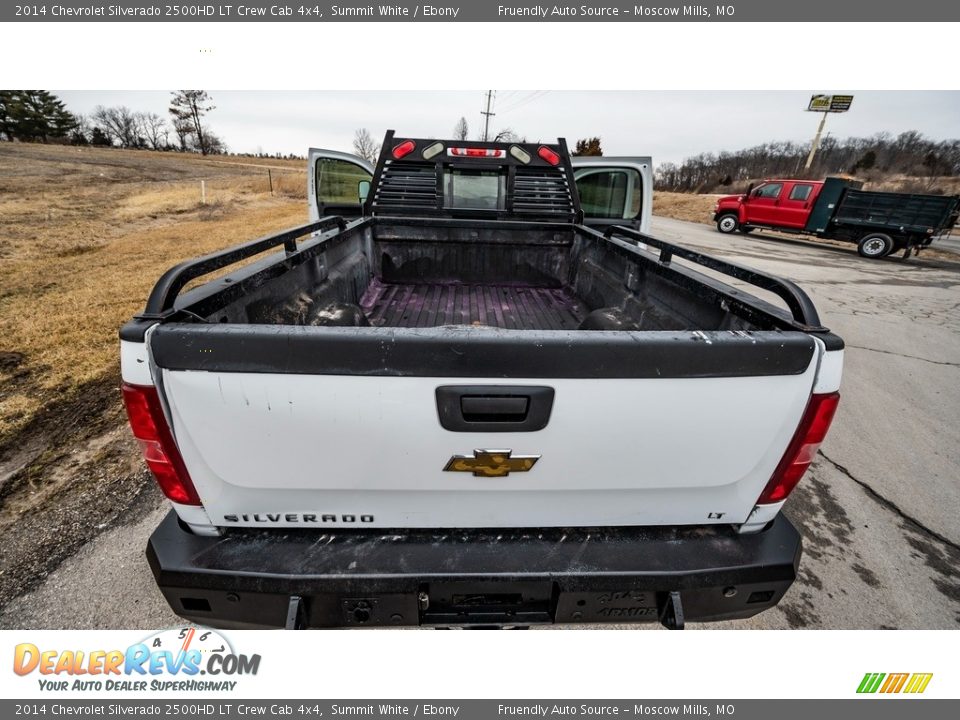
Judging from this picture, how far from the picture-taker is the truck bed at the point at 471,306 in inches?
139

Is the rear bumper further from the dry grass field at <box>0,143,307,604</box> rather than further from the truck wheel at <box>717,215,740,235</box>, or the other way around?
the truck wheel at <box>717,215,740,235</box>

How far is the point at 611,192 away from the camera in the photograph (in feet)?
19.2

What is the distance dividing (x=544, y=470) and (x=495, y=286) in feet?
10.7

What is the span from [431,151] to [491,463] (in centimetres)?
389

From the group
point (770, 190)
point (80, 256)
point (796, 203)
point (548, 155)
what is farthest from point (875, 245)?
point (80, 256)

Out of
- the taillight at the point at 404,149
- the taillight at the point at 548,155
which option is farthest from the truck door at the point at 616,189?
the taillight at the point at 404,149

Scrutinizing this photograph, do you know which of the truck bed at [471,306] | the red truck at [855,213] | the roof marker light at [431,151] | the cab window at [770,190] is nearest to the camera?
the truck bed at [471,306]

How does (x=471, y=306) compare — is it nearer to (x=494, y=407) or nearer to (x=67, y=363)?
(x=494, y=407)

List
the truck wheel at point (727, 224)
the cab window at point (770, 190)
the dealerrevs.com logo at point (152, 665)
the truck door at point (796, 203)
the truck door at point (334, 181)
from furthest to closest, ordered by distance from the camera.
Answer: the truck wheel at point (727, 224)
the cab window at point (770, 190)
the truck door at point (796, 203)
the truck door at point (334, 181)
the dealerrevs.com logo at point (152, 665)

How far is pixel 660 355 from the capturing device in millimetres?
1298

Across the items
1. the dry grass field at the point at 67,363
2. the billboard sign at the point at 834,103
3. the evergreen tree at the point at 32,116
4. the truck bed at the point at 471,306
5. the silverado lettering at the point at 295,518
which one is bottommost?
the dry grass field at the point at 67,363

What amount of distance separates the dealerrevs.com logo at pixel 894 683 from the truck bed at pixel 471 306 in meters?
2.59

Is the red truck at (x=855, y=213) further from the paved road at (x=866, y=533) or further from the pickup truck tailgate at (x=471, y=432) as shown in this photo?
the pickup truck tailgate at (x=471, y=432)

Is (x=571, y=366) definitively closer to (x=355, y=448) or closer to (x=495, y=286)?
(x=355, y=448)
